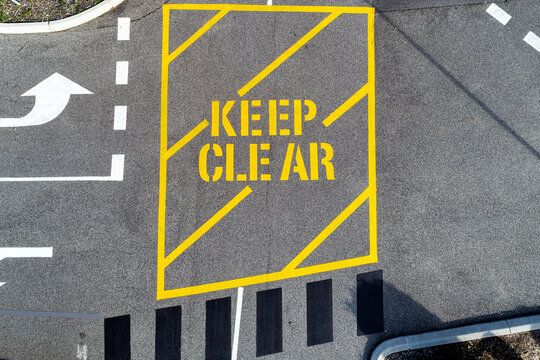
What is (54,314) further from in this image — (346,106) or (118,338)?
(346,106)

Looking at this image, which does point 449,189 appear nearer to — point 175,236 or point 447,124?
point 447,124

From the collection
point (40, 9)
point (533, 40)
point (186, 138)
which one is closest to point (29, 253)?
point (186, 138)

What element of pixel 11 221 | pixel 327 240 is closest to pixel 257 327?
pixel 327 240

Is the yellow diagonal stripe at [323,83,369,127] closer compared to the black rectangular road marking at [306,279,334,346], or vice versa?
the black rectangular road marking at [306,279,334,346]

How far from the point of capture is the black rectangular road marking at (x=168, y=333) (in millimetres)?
5660

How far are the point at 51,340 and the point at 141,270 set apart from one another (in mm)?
1881

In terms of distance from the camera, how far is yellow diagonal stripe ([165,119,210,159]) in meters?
6.00

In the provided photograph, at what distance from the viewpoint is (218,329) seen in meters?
5.73

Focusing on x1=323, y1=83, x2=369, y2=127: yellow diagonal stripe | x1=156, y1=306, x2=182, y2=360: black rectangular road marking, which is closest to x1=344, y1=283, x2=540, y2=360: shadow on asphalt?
x1=156, y1=306, x2=182, y2=360: black rectangular road marking

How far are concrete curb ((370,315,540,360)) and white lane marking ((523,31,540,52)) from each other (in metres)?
4.94

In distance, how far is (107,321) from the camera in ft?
18.7

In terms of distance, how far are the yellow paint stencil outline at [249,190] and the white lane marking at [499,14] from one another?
7.43ft

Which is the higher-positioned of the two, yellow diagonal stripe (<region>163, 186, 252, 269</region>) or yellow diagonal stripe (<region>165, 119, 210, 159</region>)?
yellow diagonal stripe (<region>165, 119, 210, 159</region>)

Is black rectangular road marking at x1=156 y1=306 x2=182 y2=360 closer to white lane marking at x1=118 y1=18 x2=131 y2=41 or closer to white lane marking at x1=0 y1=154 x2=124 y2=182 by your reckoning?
white lane marking at x1=0 y1=154 x2=124 y2=182
